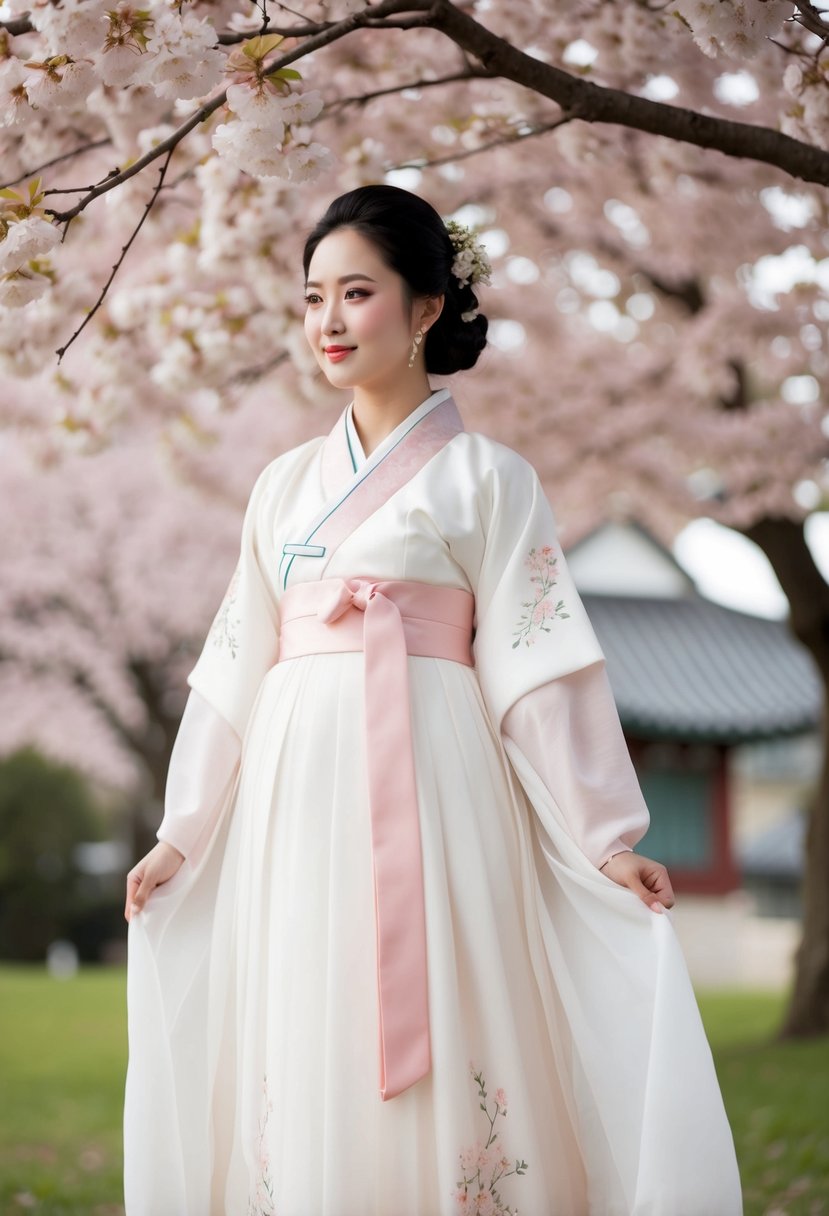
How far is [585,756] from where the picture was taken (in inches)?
93.4

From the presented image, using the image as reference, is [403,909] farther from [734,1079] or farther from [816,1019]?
[816,1019]

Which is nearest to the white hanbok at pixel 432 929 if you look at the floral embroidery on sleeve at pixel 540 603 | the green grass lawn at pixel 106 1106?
the floral embroidery on sleeve at pixel 540 603

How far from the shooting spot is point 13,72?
234cm

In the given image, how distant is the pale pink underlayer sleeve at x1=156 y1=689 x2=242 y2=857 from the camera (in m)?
2.52

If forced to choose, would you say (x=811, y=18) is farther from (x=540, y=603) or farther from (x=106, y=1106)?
(x=106, y=1106)

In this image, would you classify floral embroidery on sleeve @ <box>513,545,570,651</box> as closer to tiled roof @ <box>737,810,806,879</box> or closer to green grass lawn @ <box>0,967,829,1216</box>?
green grass lawn @ <box>0,967,829,1216</box>

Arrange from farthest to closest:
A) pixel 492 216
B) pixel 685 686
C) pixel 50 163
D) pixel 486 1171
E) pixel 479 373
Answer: pixel 685 686
pixel 492 216
pixel 479 373
pixel 50 163
pixel 486 1171

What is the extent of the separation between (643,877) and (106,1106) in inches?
206

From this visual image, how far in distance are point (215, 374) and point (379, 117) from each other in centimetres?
109

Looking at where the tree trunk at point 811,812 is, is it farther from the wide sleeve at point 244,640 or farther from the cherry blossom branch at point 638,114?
the wide sleeve at point 244,640

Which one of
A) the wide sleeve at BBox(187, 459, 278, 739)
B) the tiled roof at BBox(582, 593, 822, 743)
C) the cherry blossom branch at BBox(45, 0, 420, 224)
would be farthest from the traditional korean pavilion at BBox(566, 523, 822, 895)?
the cherry blossom branch at BBox(45, 0, 420, 224)

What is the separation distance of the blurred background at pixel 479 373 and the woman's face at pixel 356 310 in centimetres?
24

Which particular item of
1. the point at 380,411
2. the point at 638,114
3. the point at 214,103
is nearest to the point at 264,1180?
the point at 380,411

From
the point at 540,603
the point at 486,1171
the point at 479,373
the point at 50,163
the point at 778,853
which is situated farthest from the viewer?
the point at 778,853
